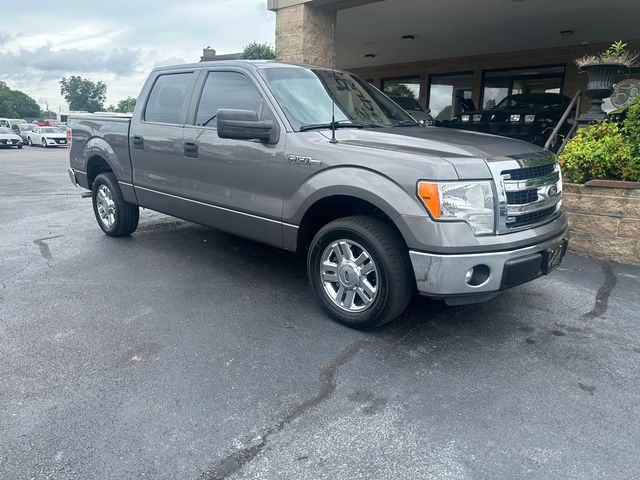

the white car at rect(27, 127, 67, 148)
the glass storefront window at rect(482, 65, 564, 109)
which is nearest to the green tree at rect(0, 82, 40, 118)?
the white car at rect(27, 127, 67, 148)

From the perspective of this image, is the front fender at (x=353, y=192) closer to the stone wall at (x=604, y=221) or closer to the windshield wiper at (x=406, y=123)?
the windshield wiper at (x=406, y=123)

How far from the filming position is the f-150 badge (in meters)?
3.81

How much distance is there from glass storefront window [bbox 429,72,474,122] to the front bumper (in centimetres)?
1539

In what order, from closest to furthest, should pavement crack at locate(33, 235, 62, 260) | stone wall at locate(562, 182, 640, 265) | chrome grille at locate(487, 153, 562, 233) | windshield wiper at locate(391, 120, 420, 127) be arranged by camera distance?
chrome grille at locate(487, 153, 562, 233) < windshield wiper at locate(391, 120, 420, 127) < stone wall at locate(562, 182, 640, 265) < pavement crack at locate(33, 235, 62, 260)

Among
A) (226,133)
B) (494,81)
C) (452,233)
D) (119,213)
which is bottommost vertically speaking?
(119,213)

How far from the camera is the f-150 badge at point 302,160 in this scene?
381cm

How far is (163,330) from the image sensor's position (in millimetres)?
3785

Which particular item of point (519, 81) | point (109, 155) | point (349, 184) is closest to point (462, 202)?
point (349, 184)

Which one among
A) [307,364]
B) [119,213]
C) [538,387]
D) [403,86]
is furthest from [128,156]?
[403,86]

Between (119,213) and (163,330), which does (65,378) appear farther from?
(119,213)

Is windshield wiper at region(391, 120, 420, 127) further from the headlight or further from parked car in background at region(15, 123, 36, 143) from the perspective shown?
parked car in background at region(15, 123, 36, 143)

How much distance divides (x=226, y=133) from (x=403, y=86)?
17.0 m

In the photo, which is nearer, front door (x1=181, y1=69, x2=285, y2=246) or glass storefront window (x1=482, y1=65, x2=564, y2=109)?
front door (x1=181, y1=69, x2=285, y2=246)

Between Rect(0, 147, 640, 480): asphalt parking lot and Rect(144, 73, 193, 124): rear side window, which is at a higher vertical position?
Rect(144, 73, 193, 124): rear side window
